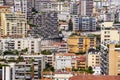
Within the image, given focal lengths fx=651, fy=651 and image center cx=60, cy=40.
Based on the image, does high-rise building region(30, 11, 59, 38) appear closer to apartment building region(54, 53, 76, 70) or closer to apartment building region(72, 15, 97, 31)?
apartment building region(72, 15, 97, 31)

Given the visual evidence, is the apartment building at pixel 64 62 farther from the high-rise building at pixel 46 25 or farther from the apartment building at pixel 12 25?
the high-rise building at pixel 46 25

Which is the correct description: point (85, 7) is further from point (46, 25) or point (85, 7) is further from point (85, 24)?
point (46, 25)

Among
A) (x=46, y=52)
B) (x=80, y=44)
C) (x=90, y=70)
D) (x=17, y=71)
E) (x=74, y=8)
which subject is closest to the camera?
(x=17, y=71)

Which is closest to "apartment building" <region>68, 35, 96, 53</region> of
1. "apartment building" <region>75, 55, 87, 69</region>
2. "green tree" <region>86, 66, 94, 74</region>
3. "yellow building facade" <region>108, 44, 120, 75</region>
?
"apartment building" <region>75, 55, 87, 69</region>

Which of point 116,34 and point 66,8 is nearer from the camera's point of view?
point 116,34

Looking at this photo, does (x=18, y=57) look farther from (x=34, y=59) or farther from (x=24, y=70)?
(x=24, y=70)

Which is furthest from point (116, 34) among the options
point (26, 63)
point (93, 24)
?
point (93, 24)

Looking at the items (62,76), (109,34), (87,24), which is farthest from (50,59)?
(87,24)

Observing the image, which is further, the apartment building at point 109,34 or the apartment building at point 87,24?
the apartment building at point 87,24

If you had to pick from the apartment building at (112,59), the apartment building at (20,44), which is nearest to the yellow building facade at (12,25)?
the apartment building at (20,44)

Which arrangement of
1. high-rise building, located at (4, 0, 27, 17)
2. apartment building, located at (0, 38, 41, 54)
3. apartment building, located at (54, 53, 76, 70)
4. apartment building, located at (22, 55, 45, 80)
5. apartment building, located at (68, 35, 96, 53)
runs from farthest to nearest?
1. high-rise building, located at (4, 0, 27, 17)
2. apartment building, located at (68, 35, 96, 53)
3. apartment building, located at (0, 38, 41, 54)
4. apartment building, located at (54, 53, 76, 70)
5. apartment building, located at (22, 55, 45, 80)

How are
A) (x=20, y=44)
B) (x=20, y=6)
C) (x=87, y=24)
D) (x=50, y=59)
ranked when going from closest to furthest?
(x=50, y=59) → (x=20, y=44) → (x=87, y=24) → (x=20, y=6)
